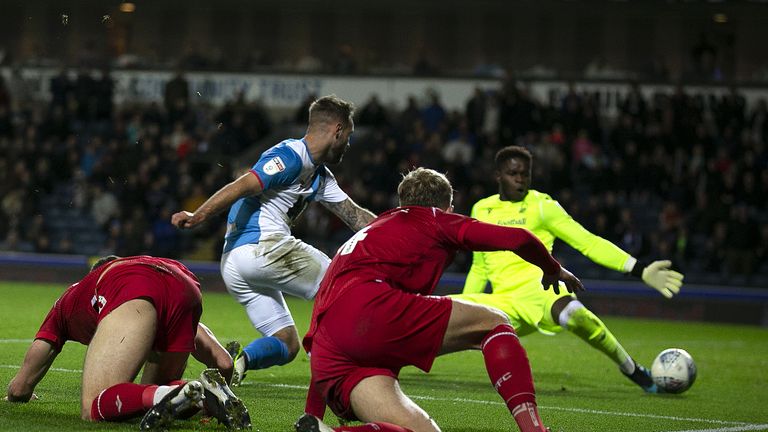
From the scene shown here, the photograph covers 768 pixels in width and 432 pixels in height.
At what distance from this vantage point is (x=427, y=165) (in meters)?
24.8

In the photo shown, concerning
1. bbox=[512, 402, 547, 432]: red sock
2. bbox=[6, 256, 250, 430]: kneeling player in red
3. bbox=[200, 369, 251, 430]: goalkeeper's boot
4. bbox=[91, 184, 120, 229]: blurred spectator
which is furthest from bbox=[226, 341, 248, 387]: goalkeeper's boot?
bbox=[91, 184, 120, 229]: blurred spectator

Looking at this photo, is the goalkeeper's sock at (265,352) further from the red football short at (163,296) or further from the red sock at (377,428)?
the red sock at (377,428)

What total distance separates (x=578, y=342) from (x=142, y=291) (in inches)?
380

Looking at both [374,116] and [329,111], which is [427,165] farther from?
[329,111]

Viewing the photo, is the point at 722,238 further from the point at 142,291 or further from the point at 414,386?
the point at 142,291

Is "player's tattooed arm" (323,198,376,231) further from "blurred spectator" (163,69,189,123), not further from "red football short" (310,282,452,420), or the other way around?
"blurred spectator" (163,69,189,123)

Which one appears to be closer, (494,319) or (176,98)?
(494,319)

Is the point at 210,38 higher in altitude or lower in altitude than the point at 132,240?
higher

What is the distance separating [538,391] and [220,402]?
169 inches

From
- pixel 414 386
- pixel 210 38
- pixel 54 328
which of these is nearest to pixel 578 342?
pixel 414 386

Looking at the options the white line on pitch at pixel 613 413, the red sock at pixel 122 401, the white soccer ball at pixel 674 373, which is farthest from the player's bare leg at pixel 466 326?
the white soccer ball at pixel 674 373

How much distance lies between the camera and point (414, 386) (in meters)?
10.0

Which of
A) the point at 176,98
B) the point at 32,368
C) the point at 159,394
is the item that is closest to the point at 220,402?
the point at 159,394

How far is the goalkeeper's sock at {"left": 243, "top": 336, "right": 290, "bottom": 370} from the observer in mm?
8859
